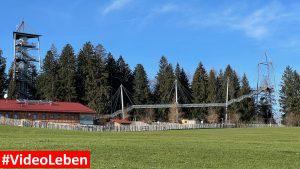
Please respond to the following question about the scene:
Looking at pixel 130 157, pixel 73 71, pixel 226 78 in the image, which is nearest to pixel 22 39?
pixel 73 71

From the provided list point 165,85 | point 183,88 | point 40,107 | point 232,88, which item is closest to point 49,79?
point 40,107

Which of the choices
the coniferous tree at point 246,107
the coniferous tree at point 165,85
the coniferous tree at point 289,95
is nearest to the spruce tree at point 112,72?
the coniferous tree at point 165,85

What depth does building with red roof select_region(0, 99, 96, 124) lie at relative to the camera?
3337 inches

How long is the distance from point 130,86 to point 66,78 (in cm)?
2088

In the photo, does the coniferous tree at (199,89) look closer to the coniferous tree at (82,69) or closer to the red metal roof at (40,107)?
the coniferous tree at (82,69)

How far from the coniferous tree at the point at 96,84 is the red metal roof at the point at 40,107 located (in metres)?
10.4

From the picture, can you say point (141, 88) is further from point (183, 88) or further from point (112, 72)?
point (183, 88)

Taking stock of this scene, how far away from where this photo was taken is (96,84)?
104m

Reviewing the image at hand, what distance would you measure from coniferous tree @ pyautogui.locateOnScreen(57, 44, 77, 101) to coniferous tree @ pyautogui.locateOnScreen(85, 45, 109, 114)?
311cm

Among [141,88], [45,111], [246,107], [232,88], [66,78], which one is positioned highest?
[66,78]

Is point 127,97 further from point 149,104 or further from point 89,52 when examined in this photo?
point 89,52

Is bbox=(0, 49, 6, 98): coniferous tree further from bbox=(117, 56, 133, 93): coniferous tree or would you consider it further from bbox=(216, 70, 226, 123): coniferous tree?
bbox=(216, 70, 226, 123): coniferous tree

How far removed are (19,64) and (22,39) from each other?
4.99 metres

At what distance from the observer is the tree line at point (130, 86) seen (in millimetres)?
102750
